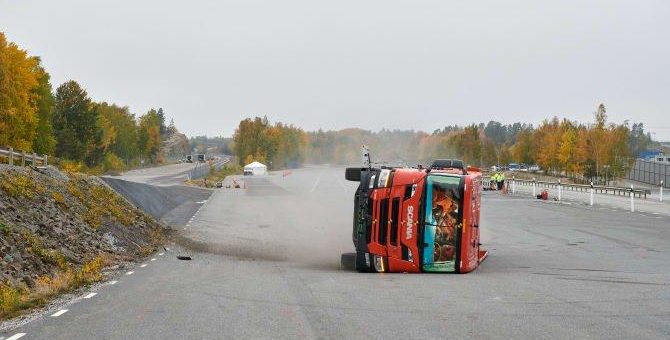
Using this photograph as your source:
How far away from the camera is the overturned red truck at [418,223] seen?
14.4 m

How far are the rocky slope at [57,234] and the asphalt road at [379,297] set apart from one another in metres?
1.20

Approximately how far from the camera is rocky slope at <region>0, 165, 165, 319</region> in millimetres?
13769

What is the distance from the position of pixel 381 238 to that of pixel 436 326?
6273mm

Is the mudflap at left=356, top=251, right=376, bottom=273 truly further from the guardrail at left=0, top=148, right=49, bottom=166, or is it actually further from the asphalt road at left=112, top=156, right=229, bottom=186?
the asphalt road at left=112, top=156, right=229, bottom=186

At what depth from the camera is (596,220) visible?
31.4 m

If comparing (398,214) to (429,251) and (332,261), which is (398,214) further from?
(332,261)

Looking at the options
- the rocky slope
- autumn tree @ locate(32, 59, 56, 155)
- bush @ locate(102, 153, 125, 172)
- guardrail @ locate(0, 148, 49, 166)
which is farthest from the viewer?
bush @ locate(102, 153, 125, 172)

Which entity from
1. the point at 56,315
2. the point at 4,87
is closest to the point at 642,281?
the point at 56,315

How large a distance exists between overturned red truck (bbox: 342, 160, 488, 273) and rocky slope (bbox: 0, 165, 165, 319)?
20.2 ft

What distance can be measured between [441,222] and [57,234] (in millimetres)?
10693

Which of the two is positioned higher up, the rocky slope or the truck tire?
the truck tire

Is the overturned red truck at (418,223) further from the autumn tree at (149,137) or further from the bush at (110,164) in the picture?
the autumn tree at (149,137)

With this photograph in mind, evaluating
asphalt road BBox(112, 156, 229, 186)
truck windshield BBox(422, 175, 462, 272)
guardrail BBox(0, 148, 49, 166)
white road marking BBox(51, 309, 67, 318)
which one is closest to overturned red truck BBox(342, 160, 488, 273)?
truck windshield BBox(422, 175, 462, 272)

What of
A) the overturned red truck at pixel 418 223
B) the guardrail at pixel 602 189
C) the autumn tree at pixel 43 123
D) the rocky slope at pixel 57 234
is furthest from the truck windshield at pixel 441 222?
the autumn tree at pixel 43 123
